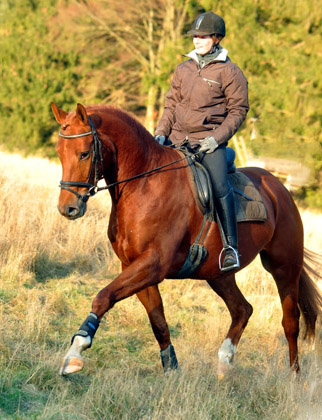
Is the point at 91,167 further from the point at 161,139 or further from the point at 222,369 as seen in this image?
the point at 222,369

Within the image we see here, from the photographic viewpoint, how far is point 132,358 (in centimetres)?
595

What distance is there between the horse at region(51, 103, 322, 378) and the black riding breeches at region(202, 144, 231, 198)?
0.20 meters

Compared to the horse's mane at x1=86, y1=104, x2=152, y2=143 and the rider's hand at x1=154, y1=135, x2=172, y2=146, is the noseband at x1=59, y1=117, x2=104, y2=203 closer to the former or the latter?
the horse's mane at x1=86, y1=104, x2=152, y2=143

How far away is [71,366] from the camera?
165 inches

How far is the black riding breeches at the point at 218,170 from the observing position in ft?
17.5

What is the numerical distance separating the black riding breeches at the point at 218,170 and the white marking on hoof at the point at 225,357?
154 cm

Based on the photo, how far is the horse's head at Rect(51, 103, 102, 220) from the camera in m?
4.47

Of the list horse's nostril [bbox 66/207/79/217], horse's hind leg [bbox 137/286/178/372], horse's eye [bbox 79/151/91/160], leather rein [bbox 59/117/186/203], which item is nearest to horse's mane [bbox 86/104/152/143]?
leather rein [bbox 59/117/186/203]

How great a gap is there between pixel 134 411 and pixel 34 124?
2525 cm

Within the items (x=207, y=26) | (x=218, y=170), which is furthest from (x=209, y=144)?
(x=207, y=26)

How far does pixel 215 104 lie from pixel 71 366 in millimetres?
2613

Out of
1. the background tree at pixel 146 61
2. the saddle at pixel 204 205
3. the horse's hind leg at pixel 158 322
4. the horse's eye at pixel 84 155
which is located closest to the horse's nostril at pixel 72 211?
the horse's eye at pixel 84 155

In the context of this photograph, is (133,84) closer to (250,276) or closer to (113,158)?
(250,276)

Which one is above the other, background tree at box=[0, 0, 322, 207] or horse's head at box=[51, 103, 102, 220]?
horse's head at box=[51, 103, 102, 220]
